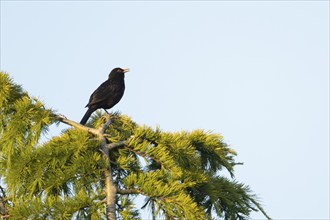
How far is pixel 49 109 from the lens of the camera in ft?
18.7

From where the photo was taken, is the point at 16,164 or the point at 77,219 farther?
the point at 16,164

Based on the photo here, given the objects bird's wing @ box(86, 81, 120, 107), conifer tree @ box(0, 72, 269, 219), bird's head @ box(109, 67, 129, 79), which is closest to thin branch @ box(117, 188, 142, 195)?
conifer tree @ box(0, 72, 269, 219)

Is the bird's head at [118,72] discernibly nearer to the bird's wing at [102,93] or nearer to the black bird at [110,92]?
Result: the black bird at [110,92]

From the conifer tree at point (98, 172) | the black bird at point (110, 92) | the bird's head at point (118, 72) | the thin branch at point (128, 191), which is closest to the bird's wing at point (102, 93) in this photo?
the black bird at point (110, 92)

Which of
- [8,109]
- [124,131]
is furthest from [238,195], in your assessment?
[8,109]

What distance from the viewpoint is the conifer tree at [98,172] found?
191 inches

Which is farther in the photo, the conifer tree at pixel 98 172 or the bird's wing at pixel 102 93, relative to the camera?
the bird's wing at pixel 102 93

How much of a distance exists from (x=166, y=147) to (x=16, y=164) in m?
1.29

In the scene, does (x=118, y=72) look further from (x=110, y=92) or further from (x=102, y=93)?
(x=102, y=93)

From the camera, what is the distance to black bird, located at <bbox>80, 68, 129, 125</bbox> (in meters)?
9.46

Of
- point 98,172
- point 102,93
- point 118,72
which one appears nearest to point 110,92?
point 102,93

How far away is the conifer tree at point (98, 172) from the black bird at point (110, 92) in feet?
11.0

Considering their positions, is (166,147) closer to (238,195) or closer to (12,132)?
(238,195)

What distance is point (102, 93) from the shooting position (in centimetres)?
981
